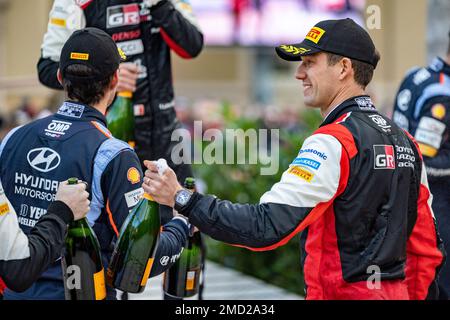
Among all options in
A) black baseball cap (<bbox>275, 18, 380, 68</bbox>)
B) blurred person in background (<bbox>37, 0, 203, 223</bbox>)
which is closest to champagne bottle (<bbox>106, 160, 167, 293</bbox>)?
black baseball cap (<bbox>275, 18, 380, 68</bbox>)

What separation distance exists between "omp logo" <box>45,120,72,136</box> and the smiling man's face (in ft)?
3.24

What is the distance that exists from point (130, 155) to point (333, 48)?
93 cm

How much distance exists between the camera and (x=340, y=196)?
9.75 feet

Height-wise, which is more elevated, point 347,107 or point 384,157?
point 347,107

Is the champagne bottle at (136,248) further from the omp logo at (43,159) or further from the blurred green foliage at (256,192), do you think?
the blurred green foliage at (256,192)

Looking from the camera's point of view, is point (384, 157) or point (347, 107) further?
point (347, 107)

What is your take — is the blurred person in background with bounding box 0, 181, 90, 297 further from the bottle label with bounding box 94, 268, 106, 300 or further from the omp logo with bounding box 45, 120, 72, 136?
the omp logo with bounding box 45, 120, 72, 136

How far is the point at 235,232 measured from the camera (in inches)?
113

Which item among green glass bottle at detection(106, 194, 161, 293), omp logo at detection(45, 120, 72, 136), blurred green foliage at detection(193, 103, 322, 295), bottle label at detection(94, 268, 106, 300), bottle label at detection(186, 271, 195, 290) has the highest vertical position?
omp logo at detection(45, 120, 72, 136)

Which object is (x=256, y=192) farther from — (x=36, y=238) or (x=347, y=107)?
(x=36, y=238)

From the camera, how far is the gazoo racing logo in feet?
9.79

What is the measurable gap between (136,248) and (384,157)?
101 cm

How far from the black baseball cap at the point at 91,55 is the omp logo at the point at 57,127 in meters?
0.19

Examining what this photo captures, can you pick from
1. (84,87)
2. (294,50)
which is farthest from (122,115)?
(294,50)
